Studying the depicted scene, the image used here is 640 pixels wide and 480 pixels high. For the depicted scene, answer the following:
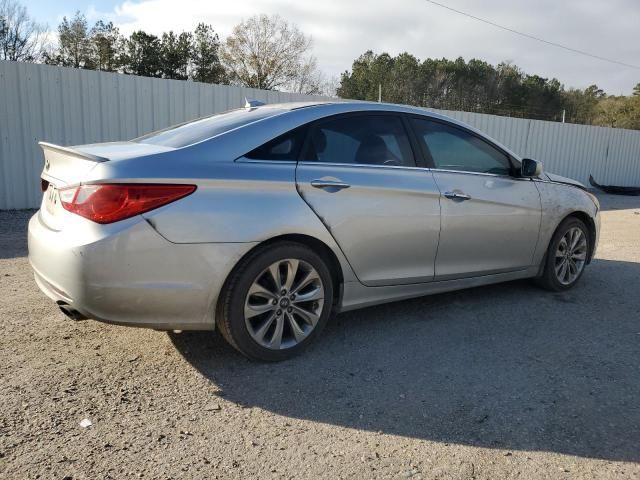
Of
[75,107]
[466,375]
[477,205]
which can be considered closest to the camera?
[466,375]

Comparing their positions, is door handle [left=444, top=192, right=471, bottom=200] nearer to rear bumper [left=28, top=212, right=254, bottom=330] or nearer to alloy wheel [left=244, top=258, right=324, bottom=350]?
alloy wheel [left=244, top=258, right=324, bottom=350]

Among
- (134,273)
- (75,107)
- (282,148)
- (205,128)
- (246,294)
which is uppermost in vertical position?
(75,107)

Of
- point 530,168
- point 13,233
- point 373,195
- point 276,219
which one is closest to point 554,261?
point 530,168

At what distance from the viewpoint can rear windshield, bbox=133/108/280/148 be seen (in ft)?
11.0

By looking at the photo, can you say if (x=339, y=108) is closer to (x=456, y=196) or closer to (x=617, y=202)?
(x=456, y=196)

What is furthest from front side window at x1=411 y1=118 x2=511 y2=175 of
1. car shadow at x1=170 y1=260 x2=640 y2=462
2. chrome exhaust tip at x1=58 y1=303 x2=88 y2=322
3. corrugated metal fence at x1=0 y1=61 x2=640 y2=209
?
corrugated metal fence at x1=0 y1=61 x2=640 y2=209

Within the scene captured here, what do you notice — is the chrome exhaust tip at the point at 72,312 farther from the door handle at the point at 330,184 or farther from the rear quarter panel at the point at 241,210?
the door handle at the point at 330,184

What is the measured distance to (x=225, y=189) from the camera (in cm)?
305

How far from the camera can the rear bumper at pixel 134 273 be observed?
2.78 metres

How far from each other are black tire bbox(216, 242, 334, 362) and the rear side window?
1.79 ft

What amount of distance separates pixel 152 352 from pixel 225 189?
1245mm

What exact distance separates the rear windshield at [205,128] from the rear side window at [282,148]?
0.24 meters

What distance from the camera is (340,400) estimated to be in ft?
9.81

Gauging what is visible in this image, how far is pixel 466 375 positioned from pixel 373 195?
130 cm
